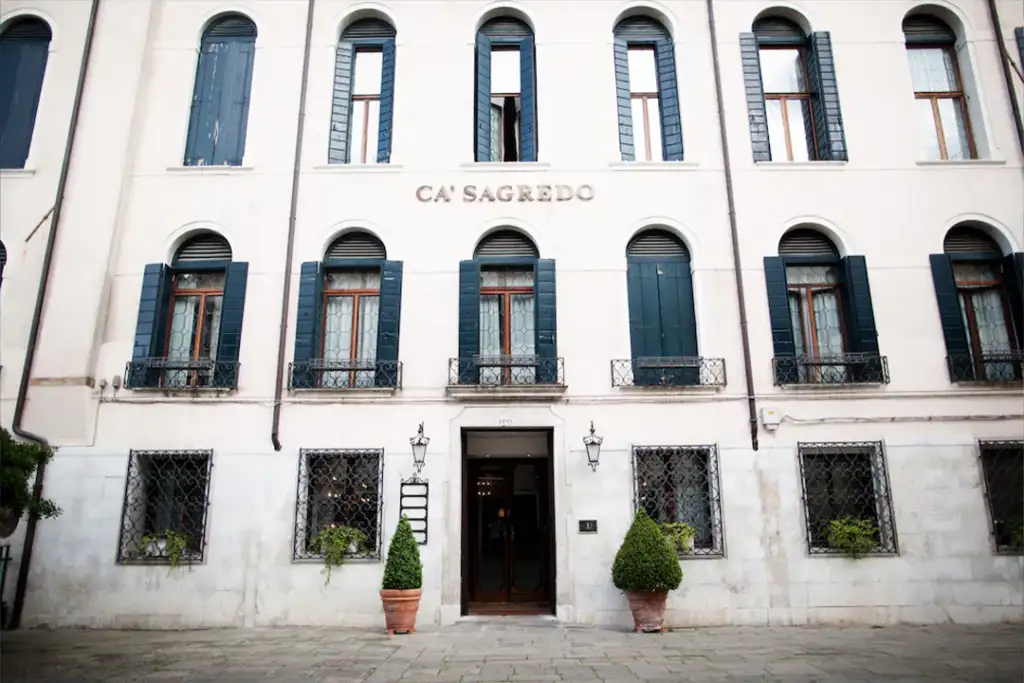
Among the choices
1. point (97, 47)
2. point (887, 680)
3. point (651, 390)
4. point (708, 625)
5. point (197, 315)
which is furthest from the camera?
point (97, 47)

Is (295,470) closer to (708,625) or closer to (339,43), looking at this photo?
(708,625)

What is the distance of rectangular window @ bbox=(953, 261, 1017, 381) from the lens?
37.9ft

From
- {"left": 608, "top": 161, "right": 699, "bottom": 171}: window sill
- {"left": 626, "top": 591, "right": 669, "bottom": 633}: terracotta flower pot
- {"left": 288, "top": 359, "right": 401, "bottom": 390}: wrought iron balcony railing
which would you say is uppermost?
{"left": 608, "top": 161, "right": 699, "bottom": 171}: window sill

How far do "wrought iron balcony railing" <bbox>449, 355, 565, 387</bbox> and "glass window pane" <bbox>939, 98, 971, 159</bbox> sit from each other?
8.85m

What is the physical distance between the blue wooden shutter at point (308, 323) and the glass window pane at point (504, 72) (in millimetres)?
5105

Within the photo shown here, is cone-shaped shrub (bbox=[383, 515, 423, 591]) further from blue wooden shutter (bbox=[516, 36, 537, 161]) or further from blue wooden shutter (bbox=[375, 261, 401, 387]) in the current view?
blue wooden shutter (bbox=[516, 36, 537, 161])

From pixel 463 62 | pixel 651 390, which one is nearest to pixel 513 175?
A: pixel 463 62

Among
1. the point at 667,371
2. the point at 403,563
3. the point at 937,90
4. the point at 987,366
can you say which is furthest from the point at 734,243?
the point at 403,563

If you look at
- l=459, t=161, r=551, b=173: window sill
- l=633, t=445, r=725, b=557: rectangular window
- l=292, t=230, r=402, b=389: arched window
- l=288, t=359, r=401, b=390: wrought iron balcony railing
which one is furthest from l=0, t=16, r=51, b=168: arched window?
l=633, t=445, r=725, b=557: rectangular window

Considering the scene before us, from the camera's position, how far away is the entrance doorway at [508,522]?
454 inches

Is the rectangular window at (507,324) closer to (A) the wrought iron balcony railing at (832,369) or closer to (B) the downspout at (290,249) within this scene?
(B) the downspout at (290,249)

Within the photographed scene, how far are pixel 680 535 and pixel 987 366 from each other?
6.26 meters

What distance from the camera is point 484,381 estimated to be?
11.5 metres

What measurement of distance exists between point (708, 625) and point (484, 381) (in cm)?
533
